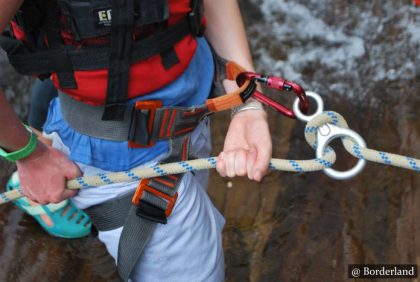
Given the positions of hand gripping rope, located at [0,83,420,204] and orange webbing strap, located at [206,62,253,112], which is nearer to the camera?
hand gripping rope, located at [0,83,420,204]

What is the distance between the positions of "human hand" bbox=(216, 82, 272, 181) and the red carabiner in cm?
6

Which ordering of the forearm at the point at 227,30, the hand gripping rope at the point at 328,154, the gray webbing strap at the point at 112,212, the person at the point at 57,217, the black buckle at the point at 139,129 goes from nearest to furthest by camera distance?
1. the hand gripping rope at the point at 328,154
2. the black buckle at the point at 139,129
3. the gray webbing strap at the point at 112,212
4. the forearm at the point at 227,30
5. the person at the point at 57,217

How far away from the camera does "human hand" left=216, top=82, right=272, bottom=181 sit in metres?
1.21

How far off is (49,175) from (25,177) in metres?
0.06

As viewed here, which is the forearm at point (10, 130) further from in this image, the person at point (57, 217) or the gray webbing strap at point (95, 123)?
the person at point (57, 217)

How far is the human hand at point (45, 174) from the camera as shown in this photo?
4.27 feet

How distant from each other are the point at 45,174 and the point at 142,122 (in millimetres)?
265

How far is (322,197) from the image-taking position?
220 cm

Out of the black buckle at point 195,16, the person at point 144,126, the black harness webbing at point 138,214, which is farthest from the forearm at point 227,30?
the black harness webbing at point 138,214

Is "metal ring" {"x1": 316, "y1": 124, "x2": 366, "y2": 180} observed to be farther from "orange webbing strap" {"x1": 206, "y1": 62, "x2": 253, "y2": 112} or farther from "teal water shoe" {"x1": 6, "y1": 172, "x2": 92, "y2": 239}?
"teal water shoe" {"x1": 6, "y1": 172, "x2": 92, "y2": 239}

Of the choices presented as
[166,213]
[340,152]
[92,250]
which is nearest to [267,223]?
[340,152]

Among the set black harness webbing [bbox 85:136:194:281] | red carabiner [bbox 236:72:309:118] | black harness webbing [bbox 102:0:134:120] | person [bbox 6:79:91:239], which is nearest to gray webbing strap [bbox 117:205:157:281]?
black harness webbing [bbox 85:136:194:281]

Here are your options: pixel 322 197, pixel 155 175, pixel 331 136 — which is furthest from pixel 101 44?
pixel 322 197

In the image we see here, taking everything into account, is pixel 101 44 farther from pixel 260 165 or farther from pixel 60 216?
pixel 60 216
